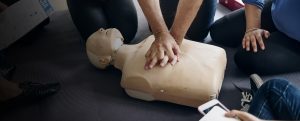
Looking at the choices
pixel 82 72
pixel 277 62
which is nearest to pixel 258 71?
pixel 277 62

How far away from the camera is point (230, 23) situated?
4.95 feet

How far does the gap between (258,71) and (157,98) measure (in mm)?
424

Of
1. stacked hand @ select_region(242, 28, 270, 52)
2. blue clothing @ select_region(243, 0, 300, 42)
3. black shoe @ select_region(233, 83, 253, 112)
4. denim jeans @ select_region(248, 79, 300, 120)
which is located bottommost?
black shoe @ select_region(233, 83, 253, 112)

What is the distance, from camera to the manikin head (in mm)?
1374

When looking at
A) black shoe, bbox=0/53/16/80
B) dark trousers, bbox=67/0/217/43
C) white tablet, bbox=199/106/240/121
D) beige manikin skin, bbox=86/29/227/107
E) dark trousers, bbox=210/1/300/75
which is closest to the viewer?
white tablet, bbox=199/106/240/121

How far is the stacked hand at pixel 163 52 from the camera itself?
1.24 m

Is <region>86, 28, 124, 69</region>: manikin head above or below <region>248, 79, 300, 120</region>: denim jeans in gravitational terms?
above

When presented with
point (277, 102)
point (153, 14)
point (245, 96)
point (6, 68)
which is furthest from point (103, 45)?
point (277, 102)

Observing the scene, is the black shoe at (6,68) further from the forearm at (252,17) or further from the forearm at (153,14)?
the forearm at (252,17)

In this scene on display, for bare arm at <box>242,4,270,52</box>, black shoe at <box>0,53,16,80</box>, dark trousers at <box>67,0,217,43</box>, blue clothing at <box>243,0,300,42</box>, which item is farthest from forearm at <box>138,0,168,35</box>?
black shoe at <box>0,53,16,80</box>

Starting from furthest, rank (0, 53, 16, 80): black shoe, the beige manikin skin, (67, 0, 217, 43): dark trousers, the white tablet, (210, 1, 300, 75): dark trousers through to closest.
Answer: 1. (67, 0, 217, 43): dark trousers
2. (0, 53, 16, 80): black shoe
3. (210, 1, 300, 75): dark trousers
4. the beige manikin skin
5. the white tablet

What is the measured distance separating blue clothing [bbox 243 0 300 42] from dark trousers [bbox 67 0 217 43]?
289 mm

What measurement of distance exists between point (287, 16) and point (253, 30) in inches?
5.8

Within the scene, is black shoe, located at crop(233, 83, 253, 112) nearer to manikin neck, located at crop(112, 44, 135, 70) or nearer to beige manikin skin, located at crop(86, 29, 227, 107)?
beige manikin skin, located at crop(86, 29, 227, 107)
